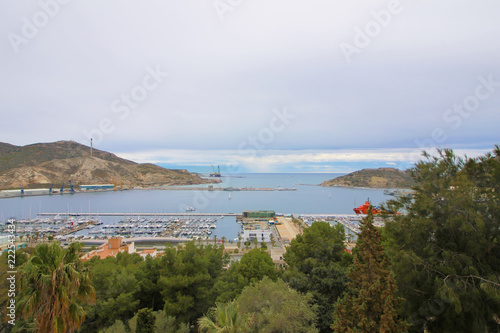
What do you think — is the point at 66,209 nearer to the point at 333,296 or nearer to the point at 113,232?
the point at 113,232

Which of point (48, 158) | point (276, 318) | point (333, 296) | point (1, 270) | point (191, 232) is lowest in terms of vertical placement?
point (191, 232)

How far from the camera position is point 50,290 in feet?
11.5

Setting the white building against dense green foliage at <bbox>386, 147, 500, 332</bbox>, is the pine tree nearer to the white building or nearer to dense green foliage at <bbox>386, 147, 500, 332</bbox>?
dense green foliage at <bbox>386, 147, 500, 332</bbox>

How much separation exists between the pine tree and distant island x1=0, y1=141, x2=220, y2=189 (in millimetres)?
90422

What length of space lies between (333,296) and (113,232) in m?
31.6

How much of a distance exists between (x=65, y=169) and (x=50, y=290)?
320 feet

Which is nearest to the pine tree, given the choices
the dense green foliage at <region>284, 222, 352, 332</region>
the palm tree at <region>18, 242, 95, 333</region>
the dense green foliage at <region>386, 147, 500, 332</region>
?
the dense green foliage at <region>386, 147, 500, 332</region>

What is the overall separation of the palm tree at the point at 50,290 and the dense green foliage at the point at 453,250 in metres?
5.01

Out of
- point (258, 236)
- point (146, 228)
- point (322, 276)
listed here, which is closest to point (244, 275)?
point (322, 276)

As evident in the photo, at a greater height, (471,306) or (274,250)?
(471,306)

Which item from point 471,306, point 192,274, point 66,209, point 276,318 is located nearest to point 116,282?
point 192,274

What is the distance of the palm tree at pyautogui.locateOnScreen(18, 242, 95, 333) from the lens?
345cm

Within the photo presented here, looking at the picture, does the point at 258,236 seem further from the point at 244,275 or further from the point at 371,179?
the point at 371,179

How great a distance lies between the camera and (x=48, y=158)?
8575 cm
